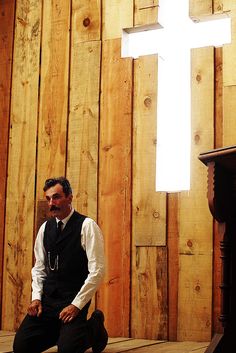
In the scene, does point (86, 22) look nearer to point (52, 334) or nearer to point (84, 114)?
point (84, 114)

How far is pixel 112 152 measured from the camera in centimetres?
396

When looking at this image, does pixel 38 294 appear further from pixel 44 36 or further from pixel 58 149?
pixel 44 36

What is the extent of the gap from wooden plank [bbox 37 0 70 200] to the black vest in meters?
0.92

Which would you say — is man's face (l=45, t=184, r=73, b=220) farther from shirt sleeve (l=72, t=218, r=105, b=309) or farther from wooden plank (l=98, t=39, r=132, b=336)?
wooden plank (l=98, t=39, r=132, b=336)

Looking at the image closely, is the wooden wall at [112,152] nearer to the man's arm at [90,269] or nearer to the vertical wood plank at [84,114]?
the vertical wood plank at [84,114]

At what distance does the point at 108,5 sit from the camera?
4.12 metres

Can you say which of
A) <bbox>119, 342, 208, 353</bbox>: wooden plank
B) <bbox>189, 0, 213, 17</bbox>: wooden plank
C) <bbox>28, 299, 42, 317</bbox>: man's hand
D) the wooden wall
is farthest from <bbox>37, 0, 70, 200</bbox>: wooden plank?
<bbox>119, 342, 208, 353</bbox>: wooden plank

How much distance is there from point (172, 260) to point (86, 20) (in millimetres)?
1744

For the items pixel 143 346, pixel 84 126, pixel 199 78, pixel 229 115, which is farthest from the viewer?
pixel 84 126

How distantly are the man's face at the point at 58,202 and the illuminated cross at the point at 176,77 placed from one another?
2.38 ft

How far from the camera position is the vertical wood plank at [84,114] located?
4.01m

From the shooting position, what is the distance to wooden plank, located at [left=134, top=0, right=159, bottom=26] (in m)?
3.96

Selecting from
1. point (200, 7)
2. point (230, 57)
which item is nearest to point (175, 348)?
point (230, 57)

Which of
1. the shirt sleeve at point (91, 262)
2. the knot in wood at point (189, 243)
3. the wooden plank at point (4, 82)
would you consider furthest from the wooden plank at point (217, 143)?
the wooden plank at point (4, 82)
